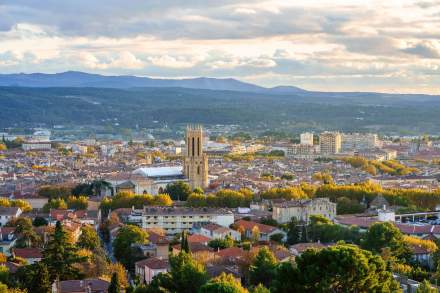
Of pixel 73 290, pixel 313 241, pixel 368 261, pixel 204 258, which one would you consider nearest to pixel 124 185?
pixel 313 241

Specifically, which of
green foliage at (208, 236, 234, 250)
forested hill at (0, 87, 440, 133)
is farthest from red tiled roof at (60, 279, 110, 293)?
forested hill at (0, 87, 440, 133)

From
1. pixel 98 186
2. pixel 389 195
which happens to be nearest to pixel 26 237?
pixel 98 186

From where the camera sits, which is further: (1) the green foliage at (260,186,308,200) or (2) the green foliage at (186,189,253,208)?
(1) the green foliage at (260,186,308,200)

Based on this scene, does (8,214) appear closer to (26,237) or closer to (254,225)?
(26,237)

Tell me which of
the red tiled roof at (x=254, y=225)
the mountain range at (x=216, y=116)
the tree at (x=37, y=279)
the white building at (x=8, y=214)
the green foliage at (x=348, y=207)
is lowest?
the mountain range at (x=216, y=116)

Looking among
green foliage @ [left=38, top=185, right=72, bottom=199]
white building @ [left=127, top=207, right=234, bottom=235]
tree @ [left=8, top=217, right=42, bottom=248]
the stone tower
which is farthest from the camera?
the stone tower

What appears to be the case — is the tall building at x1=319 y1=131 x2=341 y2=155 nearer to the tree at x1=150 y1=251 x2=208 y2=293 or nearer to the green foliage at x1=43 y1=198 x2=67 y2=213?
the green foliage at x1=43 y1=198 x2=67 y2=213

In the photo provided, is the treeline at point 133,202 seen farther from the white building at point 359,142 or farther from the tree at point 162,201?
the white building at point 359,142

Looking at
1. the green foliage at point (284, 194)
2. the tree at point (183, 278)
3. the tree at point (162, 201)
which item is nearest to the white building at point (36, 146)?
the tree at point (162, 201)

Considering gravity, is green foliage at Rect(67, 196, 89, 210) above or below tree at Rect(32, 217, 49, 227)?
below
